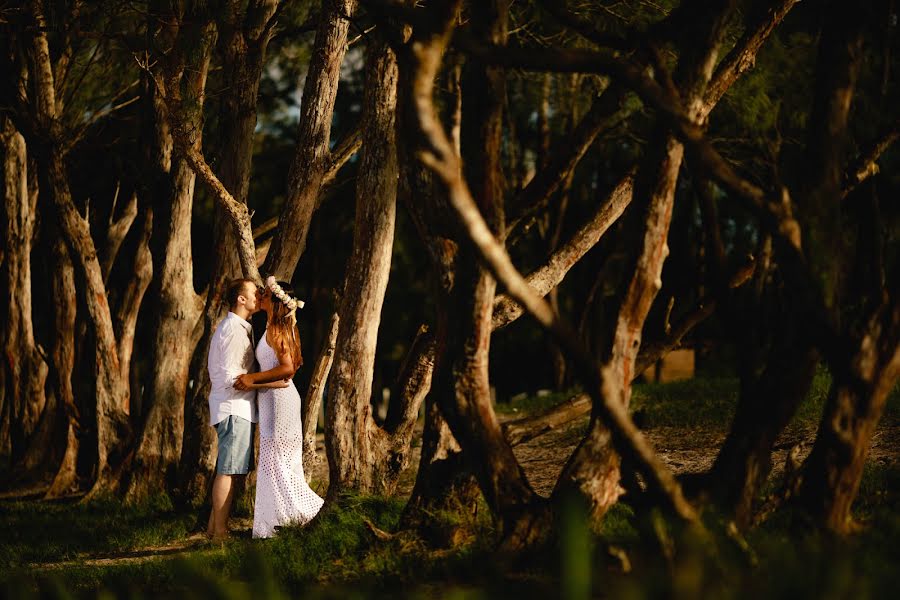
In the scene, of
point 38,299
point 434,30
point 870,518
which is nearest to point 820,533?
point 870,518

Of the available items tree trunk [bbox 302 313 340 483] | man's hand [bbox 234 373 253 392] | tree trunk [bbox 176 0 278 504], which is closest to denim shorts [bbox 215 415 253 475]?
man's hand [bbox 234 373 253 392]

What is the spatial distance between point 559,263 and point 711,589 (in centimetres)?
478

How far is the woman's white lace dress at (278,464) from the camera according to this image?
8766 millimetres

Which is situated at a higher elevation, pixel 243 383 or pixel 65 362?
pixel 65 362

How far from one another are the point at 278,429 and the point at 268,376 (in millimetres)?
452

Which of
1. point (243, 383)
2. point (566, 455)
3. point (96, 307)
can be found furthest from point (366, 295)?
point (96, 307)

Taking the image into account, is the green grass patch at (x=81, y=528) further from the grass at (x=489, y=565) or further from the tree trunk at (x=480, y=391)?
the tree trunk at (x=480, y=391)

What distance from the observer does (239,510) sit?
10.2m

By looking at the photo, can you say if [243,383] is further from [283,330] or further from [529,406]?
[529,406]

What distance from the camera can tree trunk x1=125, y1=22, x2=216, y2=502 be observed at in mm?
11711

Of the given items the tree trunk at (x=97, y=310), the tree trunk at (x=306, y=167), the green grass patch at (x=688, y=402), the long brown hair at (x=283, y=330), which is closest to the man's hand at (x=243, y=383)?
the long brown hair at (x=283, y=330)

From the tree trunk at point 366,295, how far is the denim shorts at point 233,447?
0.65m

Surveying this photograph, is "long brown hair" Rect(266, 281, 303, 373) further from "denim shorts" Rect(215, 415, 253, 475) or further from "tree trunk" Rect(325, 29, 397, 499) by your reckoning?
"denim shorts" Rect(215, 415, 253, 475)

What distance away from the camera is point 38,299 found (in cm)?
2392
